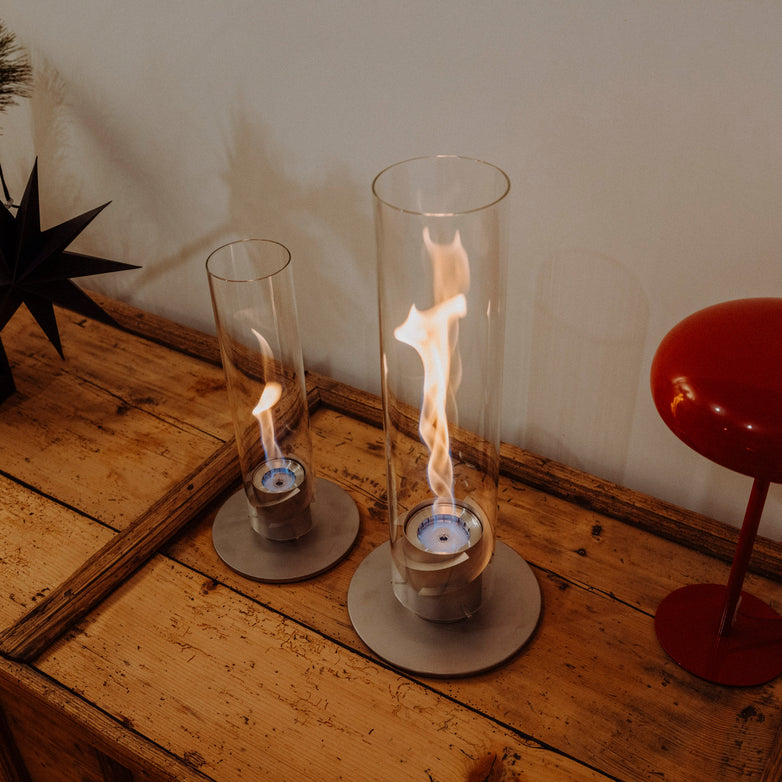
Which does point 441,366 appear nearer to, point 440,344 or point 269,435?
point 440,344

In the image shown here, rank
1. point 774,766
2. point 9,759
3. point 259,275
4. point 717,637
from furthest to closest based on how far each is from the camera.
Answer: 1. point 9,759
2. point 259,275
3. point 717,637
4. point 774,766

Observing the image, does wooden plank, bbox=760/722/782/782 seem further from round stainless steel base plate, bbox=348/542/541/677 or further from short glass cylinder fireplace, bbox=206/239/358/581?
short glass cylinder fireplace, bbox=206/239/358/581

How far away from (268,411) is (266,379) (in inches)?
1.4

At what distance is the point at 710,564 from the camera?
798mm

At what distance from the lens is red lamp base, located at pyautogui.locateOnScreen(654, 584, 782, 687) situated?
2.26ft

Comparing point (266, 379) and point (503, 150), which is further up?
point (503, 150)

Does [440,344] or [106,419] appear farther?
[106,419]

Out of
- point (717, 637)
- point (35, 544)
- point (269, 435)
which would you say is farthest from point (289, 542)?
point (717, 637)

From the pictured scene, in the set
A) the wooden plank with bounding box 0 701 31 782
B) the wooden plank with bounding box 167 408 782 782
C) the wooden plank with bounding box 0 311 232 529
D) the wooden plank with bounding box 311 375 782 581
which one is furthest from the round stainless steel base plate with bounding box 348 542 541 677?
the wooden plank with bounding box 0 701 31 782

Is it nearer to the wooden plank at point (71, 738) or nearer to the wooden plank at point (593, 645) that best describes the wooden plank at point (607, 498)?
the wooden plank at point (593, 645)

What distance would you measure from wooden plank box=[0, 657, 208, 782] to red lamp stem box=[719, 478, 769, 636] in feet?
1.52

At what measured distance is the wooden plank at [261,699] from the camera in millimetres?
638

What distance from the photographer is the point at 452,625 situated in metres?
0.74

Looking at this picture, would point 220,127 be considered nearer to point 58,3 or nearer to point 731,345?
point 58,3
